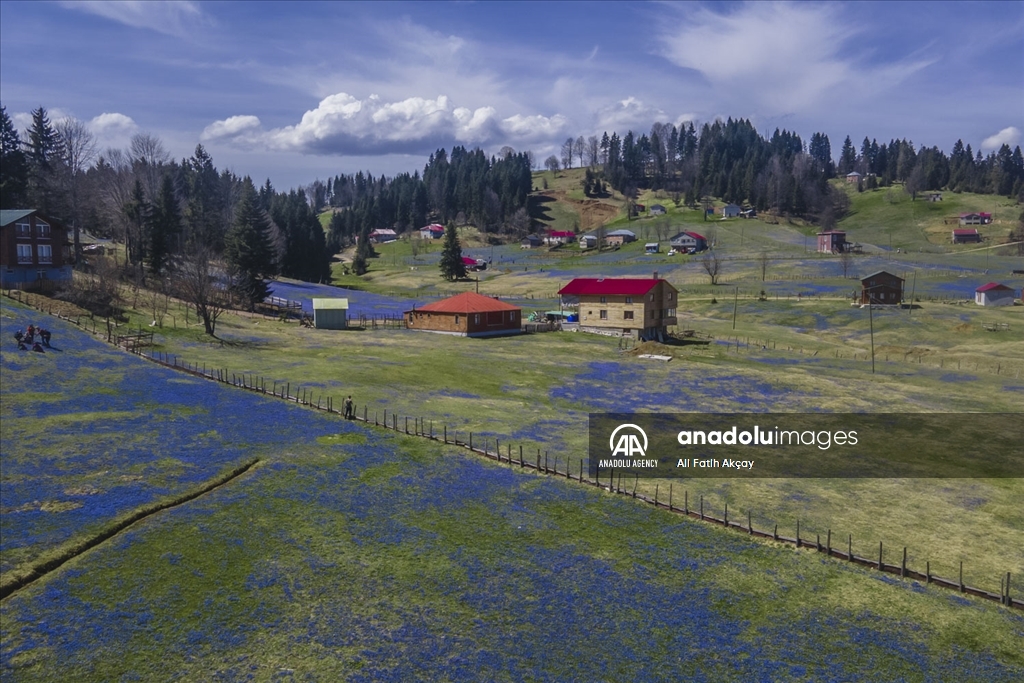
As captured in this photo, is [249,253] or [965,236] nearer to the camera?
[249,253]

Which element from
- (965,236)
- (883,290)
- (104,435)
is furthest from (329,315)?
(965,236)

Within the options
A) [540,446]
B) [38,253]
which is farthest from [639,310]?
[38,253]

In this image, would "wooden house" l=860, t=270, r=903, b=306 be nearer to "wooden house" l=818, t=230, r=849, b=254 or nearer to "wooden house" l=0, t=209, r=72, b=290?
"wooden house" l=818, t=230, r=849, b=254

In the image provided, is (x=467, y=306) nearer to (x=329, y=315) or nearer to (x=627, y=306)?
(x=329, y=315)

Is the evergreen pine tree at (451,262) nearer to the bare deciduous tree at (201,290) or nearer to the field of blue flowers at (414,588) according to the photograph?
the bare deciduous tree at (201,290)

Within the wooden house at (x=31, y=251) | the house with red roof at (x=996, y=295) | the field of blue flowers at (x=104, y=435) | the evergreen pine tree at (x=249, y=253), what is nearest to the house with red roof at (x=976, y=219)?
the house with red roof at (x=996, y=295)

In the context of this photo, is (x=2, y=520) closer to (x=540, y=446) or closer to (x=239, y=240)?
(x=540, y=446)
